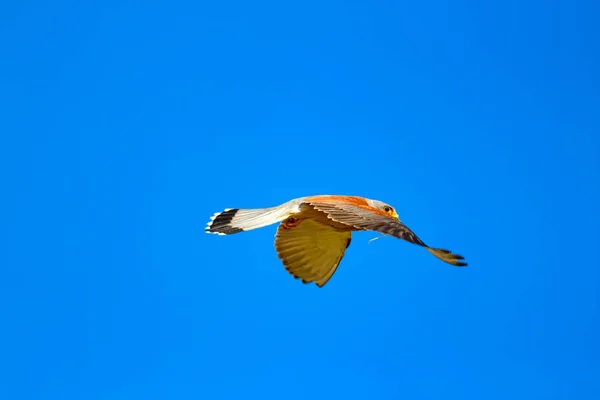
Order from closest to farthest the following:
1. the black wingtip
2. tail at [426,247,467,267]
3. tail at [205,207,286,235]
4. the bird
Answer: tail at [426,247,467,267] < the bird < tail at [205,207,286,235] < the black wingtip

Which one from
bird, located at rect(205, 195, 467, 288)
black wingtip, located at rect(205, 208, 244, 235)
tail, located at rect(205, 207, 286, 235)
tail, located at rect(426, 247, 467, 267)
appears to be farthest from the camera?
black wingtip, located at rect(205, 208, 244, 235)

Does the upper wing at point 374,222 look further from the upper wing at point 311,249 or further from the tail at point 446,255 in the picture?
the upper wing at point 311,249

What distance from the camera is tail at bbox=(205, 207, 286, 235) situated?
23.2ft

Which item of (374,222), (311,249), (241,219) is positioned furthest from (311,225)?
(374,222)

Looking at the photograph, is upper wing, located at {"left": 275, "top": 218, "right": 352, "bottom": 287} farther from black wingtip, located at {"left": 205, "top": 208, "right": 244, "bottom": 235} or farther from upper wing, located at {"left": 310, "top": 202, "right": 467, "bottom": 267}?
upper wing, located at {"left": 310, "top": 202, "right": 467, "bottom": 267}

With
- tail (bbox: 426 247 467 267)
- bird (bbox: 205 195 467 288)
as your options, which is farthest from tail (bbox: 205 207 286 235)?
tail (bbox: 426 247 467 267)

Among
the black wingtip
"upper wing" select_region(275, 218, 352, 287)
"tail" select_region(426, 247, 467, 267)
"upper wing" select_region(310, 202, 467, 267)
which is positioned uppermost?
the black wingtip

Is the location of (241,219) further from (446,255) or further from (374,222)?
(446,255)

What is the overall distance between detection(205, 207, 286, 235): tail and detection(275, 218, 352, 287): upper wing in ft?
0.74

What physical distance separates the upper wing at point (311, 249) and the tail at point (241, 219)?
225 mm

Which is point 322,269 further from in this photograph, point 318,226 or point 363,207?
point 363,207

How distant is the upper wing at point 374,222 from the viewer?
550 cm

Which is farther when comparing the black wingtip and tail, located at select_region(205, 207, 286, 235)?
the black wingtip

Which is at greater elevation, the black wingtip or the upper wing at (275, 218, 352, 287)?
the black wingtip
